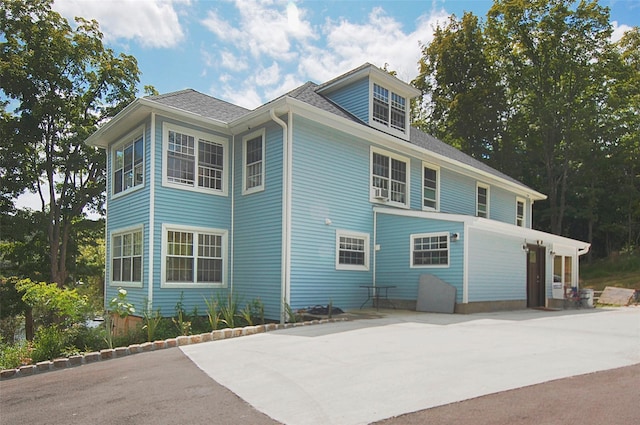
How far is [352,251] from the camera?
1430 cm

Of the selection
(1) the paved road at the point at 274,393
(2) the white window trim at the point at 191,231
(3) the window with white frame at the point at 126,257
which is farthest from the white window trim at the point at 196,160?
(1) the paved road at the point at 274,393

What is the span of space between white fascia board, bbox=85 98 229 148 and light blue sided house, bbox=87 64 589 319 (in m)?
0.05

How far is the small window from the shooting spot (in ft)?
45.3

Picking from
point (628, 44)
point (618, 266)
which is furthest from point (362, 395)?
point (628, 44)

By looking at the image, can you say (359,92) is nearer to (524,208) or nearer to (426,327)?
(426,327)

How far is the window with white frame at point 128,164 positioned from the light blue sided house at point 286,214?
1.3 inches

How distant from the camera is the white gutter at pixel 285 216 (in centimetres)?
1206

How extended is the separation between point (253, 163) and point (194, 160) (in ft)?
5.20

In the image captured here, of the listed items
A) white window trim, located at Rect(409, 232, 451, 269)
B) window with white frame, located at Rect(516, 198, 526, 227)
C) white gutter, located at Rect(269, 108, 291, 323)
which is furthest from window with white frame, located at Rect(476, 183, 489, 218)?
white gutter, located at Rect(269, 108, 291, 323)

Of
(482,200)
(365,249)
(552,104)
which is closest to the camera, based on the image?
(365,249)

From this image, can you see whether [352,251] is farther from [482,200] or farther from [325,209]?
[482,200]

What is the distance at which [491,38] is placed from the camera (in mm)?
31406

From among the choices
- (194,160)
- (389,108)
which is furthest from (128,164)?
(389,108)

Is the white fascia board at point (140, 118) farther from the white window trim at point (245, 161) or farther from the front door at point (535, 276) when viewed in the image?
the front door at point (535, 276)
